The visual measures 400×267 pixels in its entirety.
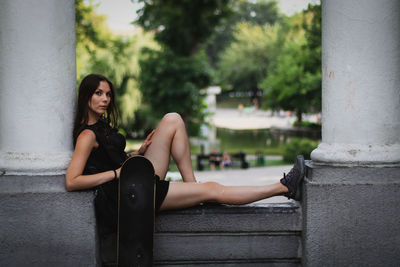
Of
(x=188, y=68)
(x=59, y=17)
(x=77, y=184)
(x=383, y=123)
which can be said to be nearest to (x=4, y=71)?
(x=59, y=17)

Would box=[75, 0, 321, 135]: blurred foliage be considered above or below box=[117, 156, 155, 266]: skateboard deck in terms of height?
above

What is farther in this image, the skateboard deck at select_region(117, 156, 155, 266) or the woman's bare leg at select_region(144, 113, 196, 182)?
the woman's bare leg at select_region(144, 113, 196, 182)

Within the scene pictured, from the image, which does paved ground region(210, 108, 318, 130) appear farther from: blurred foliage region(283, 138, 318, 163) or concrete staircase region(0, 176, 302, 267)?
concrete staircase region(0, 176, 302, 267)

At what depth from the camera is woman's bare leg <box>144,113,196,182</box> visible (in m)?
3.18

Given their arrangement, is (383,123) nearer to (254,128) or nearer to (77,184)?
(77,184)

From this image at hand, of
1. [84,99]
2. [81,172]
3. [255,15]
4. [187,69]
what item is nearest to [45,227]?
[81,172]

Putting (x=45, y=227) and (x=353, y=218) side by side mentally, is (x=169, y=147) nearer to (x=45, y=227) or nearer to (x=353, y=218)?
(x=45, y=227)

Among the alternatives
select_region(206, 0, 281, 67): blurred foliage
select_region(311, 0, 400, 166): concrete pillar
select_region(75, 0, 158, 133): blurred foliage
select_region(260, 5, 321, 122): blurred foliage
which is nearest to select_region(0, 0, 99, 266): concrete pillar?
select_region(311, 0, 400, 166): concrete pillar

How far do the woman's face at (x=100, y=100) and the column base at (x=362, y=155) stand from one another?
156cm

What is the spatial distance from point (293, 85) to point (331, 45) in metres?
20.1

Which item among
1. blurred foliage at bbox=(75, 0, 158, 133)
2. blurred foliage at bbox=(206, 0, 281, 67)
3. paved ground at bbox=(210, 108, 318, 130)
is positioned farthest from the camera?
blurred foliage at bbox=(206, 0, 281, 67)

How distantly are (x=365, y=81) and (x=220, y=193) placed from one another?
3.97 ft

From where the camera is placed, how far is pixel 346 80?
2795 millimetres

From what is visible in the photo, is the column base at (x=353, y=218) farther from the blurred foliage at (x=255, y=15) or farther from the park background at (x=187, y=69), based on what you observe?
the blurred foliage at (x=255, y=15)
